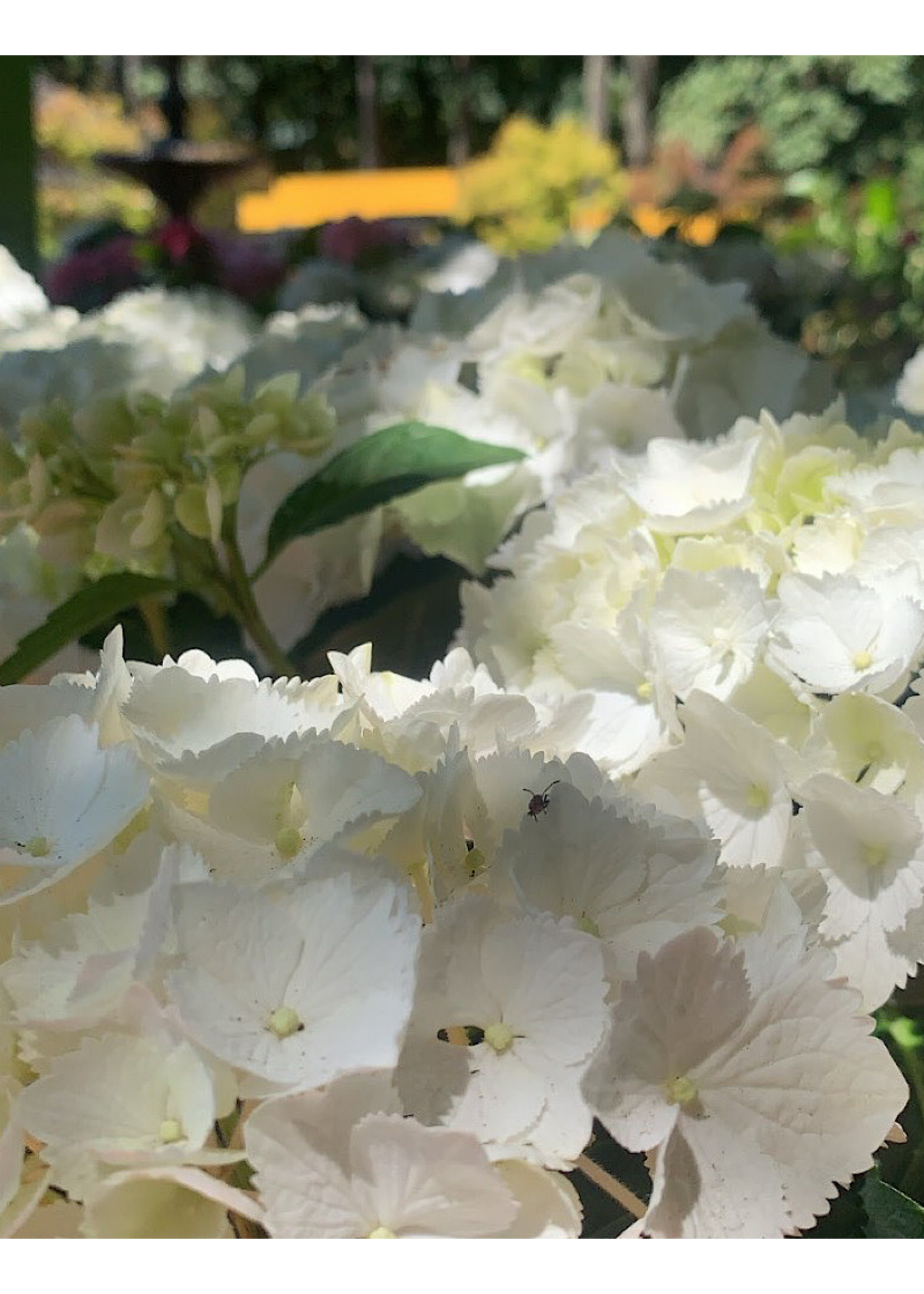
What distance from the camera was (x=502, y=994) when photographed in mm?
361

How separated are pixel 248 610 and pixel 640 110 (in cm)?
938

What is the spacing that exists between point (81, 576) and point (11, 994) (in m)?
0.49

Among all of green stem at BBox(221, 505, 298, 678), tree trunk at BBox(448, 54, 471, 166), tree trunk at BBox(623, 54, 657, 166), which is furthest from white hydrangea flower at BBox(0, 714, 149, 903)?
tree trunk at BBox(448, 54, 471, 166)

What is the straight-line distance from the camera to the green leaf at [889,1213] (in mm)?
430

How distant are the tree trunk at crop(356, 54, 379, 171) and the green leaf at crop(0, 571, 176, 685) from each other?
10.2m

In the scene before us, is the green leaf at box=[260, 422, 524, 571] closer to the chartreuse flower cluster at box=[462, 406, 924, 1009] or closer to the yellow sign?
the chartreuse flower cluster at box=[462, 406, 924, 1009]

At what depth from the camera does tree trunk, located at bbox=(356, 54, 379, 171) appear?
33.7 ft

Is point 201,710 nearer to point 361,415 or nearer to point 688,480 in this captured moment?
point 688,480

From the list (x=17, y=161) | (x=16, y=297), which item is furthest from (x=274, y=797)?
(x=17, y=161)

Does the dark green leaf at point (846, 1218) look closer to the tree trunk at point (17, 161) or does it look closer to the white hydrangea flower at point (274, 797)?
the white hydrangea flower at point (274, 797)

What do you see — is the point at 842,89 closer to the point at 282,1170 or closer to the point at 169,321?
the point at 169,321

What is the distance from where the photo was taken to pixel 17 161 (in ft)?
5.32

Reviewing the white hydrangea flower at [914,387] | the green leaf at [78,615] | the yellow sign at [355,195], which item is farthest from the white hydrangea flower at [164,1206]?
the yellow sign at [355,195]

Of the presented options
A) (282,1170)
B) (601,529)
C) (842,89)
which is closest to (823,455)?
(601,529)
